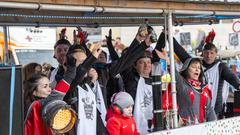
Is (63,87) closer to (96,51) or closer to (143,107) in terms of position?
(96,51)

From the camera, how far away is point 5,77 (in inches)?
101

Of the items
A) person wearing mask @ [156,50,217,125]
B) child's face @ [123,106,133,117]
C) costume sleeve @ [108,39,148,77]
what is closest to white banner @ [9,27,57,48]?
person wearing mask @ [156,50,217,125]

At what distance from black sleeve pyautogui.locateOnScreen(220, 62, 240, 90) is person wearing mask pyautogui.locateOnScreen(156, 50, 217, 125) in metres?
0.67

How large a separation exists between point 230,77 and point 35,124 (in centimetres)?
319

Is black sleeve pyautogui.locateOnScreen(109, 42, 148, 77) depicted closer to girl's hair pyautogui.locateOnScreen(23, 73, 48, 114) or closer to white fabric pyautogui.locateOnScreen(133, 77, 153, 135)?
white fabric pyautogui.locateOnScreen(133, 77, 153, 135)

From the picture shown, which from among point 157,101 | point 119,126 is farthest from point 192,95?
point 119,126

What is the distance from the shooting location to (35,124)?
3.12 metres

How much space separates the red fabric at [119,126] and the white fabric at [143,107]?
447mm

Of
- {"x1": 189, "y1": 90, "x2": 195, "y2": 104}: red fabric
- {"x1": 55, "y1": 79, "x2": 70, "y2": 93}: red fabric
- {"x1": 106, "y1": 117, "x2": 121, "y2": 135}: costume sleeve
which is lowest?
{"x1": 106, "y1": 117, "x2": 121, "y2": 135}: costume sleeve

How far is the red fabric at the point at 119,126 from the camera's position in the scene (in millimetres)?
3760

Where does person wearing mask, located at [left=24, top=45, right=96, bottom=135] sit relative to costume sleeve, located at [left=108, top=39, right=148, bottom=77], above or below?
below

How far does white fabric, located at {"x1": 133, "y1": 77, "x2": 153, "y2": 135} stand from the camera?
4.30 meters

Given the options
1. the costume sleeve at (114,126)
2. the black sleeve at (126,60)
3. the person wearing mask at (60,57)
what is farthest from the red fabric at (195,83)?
the person wearing mask at (60,57)

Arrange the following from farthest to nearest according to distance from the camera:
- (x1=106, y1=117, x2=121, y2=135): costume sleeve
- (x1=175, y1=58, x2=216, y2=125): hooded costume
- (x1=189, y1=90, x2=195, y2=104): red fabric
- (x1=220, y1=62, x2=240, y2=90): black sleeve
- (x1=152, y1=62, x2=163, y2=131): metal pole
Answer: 1. (x1=220, y1=62, x2=240, y2=90): black sleeve
2. (x1=189, y1=90, x2=195, y2=104): red fabric
3. (x1=175, y1=58, x2=216, y2=125): hooded costume
4. (x1=152, y1=62, x2=163, y2=131): metal pole
5. (x1=106, y1=117, x2=121, y2=135): costume sleeve
